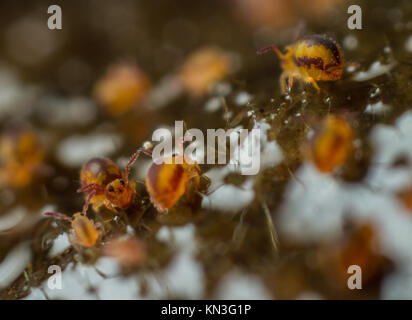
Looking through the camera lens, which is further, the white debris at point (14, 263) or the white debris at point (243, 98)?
the white debris at point (243, 98)

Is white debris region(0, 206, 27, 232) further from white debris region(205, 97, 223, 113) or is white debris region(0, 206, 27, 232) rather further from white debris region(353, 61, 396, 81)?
white debris region(353, 61, 396, 81)

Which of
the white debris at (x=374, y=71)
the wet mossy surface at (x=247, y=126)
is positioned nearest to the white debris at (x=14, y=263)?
the wet mossy surface at (x=247, y=126)

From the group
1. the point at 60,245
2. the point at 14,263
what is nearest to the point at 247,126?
the point at 60,245

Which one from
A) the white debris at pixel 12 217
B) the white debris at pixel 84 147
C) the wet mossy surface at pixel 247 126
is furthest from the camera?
the white debris at pixel 84 147

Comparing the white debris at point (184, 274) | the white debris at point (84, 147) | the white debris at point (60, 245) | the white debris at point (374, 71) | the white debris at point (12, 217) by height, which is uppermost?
the white debris at point (374, 71)

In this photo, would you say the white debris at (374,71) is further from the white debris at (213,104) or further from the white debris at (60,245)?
the white debris at (60,245)

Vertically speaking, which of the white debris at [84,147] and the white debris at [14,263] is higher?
the white debris at [84,147]
